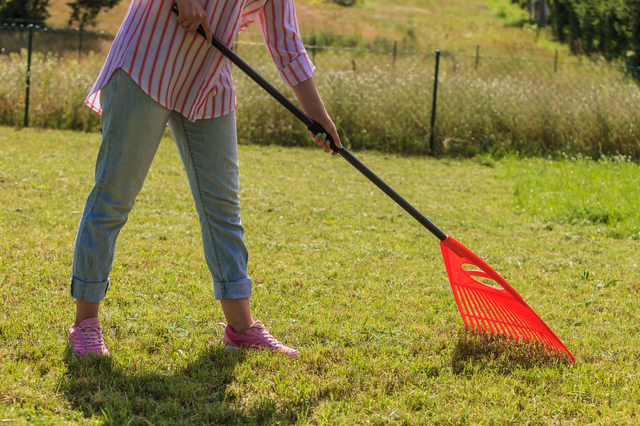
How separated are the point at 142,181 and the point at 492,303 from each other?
1.61 metres

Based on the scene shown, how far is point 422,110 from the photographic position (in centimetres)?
952

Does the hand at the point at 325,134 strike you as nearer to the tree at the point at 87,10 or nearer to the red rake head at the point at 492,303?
the red rake head at the point at 492,303

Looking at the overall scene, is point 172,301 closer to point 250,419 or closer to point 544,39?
point 250,419

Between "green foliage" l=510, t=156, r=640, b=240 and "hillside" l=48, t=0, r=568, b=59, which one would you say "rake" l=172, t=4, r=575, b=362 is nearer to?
"green foliage" l=510, t=156, r=640, b=240

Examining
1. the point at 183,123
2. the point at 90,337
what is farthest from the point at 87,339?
the point at 183,123

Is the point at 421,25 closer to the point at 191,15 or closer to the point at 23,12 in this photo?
the point at 23,12

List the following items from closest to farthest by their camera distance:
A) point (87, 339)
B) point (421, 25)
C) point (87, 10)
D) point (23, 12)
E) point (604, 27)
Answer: point (87, 339) < point (604, 27) < point (23, 12) < point (87, 10) < point (421, 25)

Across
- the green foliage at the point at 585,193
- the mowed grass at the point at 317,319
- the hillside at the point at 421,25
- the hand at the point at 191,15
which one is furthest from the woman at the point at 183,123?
the hillside at the point at 421,25

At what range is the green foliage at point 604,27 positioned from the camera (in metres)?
21.5

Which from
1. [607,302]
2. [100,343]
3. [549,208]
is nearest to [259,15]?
[100,343]

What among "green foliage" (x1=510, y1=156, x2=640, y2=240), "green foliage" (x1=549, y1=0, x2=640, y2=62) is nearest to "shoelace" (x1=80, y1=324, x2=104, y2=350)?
"green foliage" (x1=510, y1=156, x2=640, y2=240)

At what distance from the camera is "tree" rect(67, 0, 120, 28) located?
27.9 meters

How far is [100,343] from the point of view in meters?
2.32

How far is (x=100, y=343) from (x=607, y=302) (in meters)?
2.68
